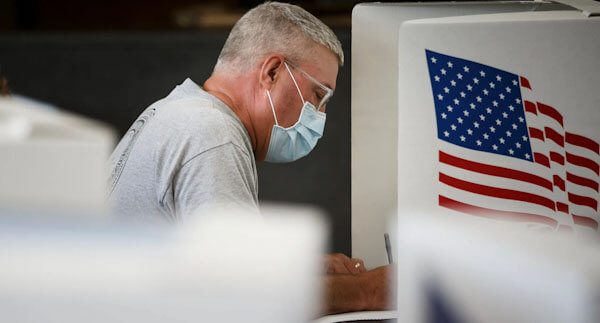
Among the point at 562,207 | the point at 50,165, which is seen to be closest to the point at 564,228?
the point at 562,207

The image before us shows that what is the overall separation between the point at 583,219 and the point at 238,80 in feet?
2.33

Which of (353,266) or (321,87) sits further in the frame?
(321,87)

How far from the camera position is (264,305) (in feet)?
1.34

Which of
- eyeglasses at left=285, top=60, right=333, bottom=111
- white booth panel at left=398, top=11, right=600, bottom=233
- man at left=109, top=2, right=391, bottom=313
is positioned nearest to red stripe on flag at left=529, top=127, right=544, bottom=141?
white booth panel at left=398, top=11, right=600, bottom=233

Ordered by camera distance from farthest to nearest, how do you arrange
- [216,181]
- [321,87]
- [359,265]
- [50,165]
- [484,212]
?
[321,87]
[359,265]
[216,181]
[484,212]
[50,165]

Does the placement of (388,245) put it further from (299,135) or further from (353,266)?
(299,135)

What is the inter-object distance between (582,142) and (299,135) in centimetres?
64

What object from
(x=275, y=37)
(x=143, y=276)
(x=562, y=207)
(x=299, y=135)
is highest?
(x=275, y=37)

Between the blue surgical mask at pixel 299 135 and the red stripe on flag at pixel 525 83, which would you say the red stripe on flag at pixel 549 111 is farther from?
the blue surgical mask at pixel 299 135

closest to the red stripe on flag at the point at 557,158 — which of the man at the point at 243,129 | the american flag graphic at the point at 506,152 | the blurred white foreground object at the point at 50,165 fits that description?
the american flag graphic at the point at 506,152

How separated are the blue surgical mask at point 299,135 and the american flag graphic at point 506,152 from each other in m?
0.60

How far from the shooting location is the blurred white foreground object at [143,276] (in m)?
0.40

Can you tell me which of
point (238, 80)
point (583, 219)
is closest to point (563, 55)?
point (583, 219)

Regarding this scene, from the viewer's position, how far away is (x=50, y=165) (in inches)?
15.3
